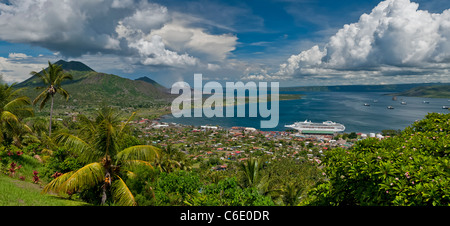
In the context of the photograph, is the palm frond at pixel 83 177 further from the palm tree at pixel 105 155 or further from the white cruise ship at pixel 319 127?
the white cruise ship at pixel 319 127

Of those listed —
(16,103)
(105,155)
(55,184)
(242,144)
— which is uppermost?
(16,103)

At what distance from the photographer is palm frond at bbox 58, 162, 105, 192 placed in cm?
697

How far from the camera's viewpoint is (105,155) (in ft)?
25.5

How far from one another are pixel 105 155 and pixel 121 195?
55.4 inches

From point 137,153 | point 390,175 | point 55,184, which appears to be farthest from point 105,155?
point 390,175

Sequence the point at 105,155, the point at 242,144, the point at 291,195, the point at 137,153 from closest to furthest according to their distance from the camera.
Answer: the point at 105,155, the point at 137,153, the point at 291,195, the point at 242,144

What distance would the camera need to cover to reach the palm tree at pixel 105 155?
745 centimetres

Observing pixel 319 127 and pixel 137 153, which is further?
pixel 319 127

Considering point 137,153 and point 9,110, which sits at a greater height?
point 9,110

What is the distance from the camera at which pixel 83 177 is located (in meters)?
7.22

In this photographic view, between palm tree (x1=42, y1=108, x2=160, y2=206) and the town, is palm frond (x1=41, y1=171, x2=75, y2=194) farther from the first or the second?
the town

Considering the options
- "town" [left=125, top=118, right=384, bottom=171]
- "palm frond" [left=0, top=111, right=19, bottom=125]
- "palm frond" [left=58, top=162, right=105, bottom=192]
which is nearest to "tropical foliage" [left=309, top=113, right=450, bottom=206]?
"palm frond" [left=58, top=162, right=105, bottom=192]

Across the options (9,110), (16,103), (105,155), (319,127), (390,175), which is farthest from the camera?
(319,127)

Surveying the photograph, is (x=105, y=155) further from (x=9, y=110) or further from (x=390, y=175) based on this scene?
(x=9, y=110)
